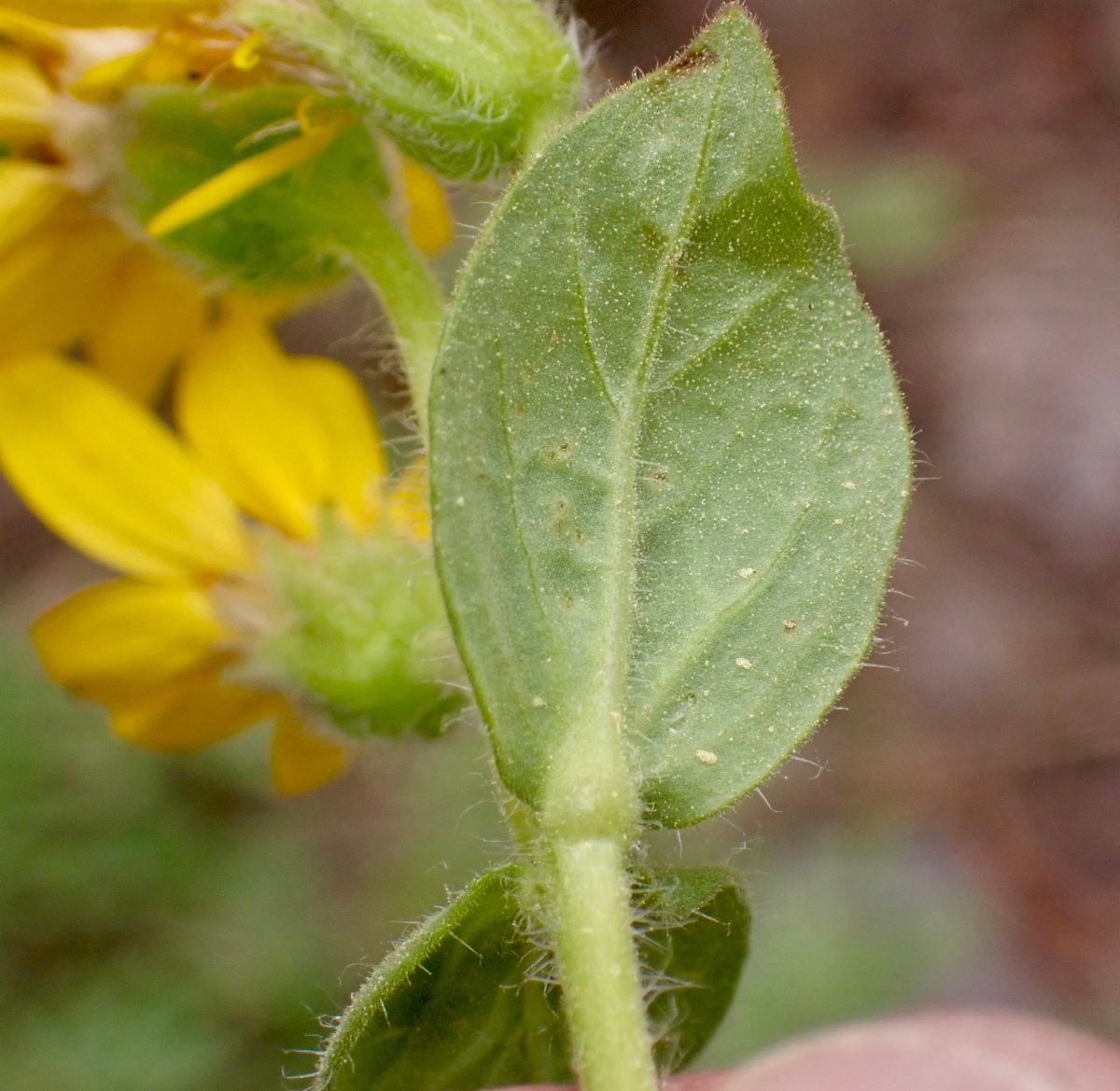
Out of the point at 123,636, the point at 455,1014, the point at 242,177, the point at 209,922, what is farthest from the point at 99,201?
the point at 209,922

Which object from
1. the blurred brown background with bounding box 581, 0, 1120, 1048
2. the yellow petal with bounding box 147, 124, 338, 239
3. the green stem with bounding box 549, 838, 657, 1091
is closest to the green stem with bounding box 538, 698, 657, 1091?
the green stem with bounding box 549, 838, 657, 1091

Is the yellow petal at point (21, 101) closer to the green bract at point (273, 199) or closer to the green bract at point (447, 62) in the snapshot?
the green bract at point (273, 199)

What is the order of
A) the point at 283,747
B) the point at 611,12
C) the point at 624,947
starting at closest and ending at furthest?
1. the point at 624,947
2. the point at 283,747
3. the point at 611,12

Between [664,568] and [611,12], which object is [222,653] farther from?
[611,12]

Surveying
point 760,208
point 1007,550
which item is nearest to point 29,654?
point 760,208

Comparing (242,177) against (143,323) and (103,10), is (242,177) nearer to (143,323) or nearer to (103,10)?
(103,10)

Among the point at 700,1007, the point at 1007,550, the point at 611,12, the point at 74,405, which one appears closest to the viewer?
the point at 700,1007
